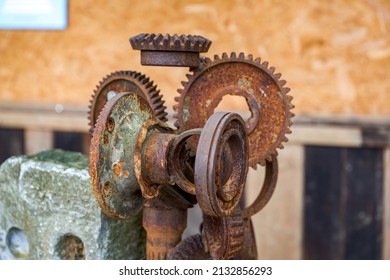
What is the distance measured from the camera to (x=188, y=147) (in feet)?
4.91

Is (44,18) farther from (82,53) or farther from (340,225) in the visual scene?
(340,225)

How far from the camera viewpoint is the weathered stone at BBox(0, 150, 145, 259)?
171 cm

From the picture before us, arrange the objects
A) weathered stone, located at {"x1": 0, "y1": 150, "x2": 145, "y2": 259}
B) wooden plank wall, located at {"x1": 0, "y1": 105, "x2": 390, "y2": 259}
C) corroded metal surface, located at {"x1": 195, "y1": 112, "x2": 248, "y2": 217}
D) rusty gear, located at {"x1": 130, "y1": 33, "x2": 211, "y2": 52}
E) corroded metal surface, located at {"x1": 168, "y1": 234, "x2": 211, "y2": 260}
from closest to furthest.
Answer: corroded metal surface, located at {"x1": 195, "y1": 112, "x2": 248, "y2": 217}, rusty gear, located at {"x1": 130, "y1": 33, "x2": 211, "y2": 52}, corroded metal surface, located at {"x1": 168, "y1": 234, "x2": 211, "y2": 260}, weathered stone, located at {"x1": 0, "y1": 150, "x2": 145, "y2": 259}, wooden plank wall, located at {"x1": 0, "y1": 105, "x2": 390, "y2": 259}

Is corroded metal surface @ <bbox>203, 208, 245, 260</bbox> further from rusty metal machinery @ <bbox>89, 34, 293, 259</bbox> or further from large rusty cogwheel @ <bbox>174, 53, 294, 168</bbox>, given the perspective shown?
large rusty cogwheel @ <bbox>174, 53, 294, 168</bbox>

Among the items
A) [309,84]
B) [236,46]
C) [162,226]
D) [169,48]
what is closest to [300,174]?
[309,84]

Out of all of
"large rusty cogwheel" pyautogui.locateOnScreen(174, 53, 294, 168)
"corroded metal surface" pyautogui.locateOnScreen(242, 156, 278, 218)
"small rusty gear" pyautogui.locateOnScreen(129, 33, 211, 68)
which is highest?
"small rusty gear" pyautogui.locateOnScreen(129, 33, 211, 68)

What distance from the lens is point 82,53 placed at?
11.8 ft

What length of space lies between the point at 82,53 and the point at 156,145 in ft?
7.44

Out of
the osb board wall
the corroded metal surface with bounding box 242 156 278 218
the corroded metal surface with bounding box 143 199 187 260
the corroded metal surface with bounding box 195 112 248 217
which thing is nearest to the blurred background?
the osb board wall

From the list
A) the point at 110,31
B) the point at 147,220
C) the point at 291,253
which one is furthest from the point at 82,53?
the point at 147,220

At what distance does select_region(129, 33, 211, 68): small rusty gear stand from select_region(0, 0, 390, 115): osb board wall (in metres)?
1.76

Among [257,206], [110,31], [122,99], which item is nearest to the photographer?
[122,99]

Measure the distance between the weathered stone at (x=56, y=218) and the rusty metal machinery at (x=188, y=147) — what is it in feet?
0.42

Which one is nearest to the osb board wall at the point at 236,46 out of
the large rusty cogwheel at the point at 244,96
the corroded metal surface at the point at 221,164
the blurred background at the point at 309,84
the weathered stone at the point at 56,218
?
the blurred background at the point at 309,84
